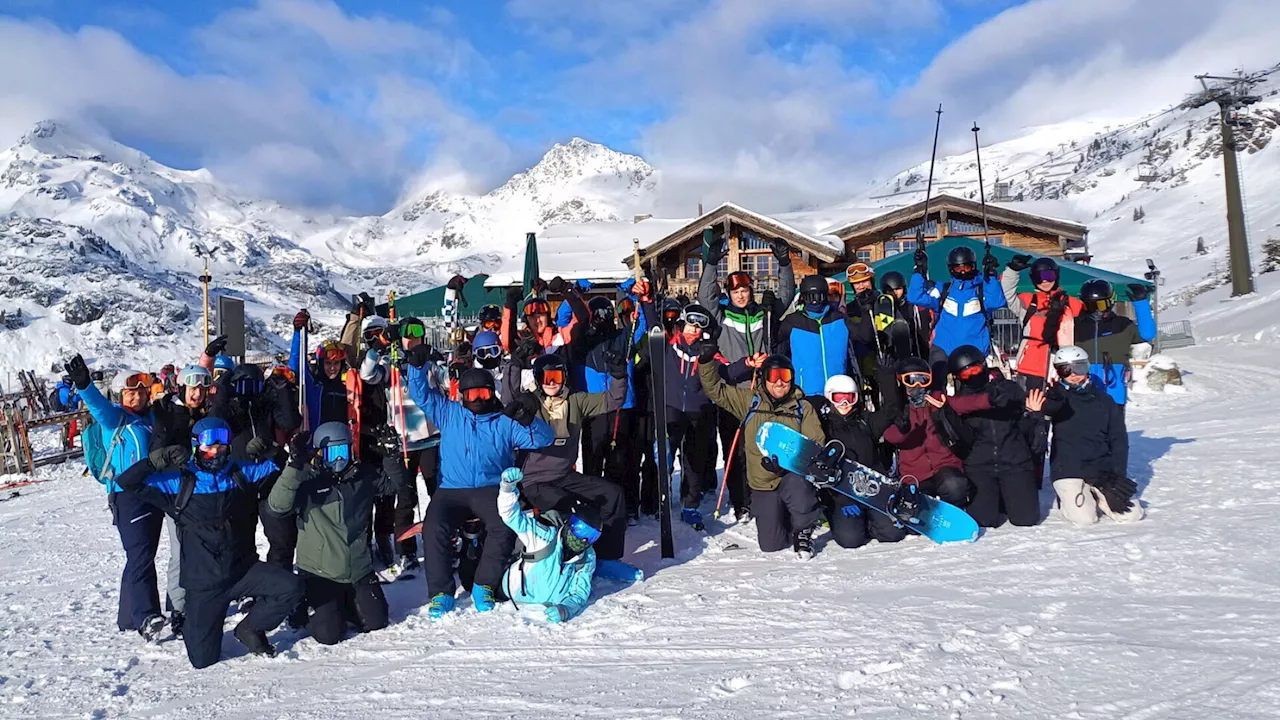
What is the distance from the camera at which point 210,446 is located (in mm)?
4098

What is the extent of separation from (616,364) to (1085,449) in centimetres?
315

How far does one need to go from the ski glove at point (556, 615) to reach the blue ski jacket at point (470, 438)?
83 cm

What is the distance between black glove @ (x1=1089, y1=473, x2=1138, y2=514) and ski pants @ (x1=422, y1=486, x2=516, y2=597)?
3.76 m

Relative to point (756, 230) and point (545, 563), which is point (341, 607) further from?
point (756, 230)

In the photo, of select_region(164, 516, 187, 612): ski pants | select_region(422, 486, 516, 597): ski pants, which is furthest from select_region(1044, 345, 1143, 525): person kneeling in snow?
select_region(164, 516, 187, 612): ski pants

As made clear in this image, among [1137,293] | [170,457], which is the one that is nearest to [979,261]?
[1137,293]

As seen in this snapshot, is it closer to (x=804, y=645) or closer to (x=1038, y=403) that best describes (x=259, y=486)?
(x=804, y=645)

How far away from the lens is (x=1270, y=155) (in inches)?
2205

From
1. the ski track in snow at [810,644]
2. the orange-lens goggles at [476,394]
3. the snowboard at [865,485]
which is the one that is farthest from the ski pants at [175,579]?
the snowboard at [865,485]

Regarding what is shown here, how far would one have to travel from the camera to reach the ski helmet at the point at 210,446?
4094mm

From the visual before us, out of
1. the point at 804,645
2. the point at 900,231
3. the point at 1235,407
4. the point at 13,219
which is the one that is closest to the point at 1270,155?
the point at 900,231

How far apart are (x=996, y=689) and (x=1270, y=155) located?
229ft

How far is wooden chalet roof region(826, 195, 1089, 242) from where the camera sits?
21.4 meters

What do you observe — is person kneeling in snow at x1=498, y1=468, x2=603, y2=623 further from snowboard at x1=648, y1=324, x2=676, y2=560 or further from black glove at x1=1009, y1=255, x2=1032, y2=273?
black glove at x1=1009, y1=255, x2=1032, y2=273
